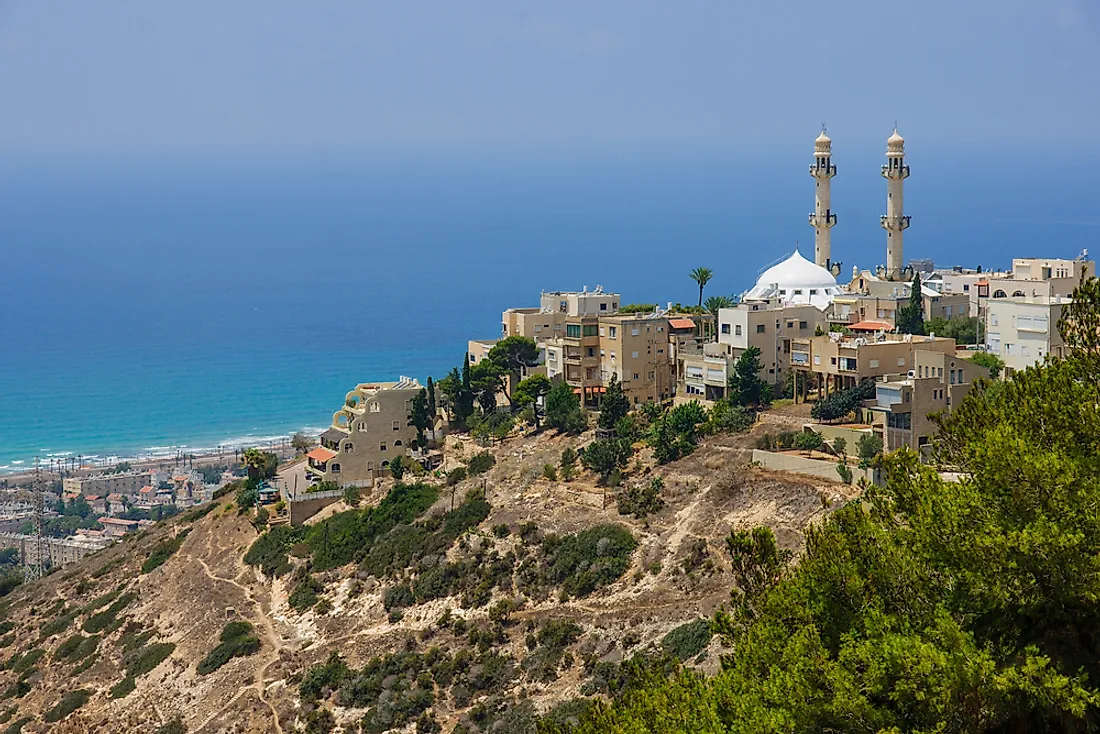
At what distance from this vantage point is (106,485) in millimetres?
95250

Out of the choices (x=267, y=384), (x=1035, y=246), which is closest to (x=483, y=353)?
(x=267, y=384)

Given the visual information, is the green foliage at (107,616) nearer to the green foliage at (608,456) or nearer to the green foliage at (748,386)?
the green foliage at (608,456)

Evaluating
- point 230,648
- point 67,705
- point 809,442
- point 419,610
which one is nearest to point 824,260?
point 809,442

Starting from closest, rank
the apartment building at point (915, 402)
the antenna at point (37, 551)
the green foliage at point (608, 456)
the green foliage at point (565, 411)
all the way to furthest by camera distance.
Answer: the apartment building at point (915, 402) → the green foliage at point (608, 456) → the green foliage at point (565, 411) → the antenna at point (37, 551)

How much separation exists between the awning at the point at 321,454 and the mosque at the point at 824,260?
14.6 metres

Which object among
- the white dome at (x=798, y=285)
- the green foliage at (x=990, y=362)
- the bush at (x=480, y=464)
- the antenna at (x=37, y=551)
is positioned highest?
the white dome at (x=798, y=285)

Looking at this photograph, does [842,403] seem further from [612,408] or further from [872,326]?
[872,326]

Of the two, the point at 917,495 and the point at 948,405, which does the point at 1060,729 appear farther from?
the point at 948,405

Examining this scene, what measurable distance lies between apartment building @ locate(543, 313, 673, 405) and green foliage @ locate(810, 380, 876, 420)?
769 centimetres

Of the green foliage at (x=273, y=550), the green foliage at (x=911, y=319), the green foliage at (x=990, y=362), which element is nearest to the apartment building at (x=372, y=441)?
the green foliage at (x=273, y=550)

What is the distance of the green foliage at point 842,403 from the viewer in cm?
4362

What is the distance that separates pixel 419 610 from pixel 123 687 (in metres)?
8.06

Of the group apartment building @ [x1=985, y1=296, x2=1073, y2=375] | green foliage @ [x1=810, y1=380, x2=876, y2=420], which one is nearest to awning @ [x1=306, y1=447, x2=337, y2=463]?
green foliage @ [x1=810, y1=380, x2=876, y2=420]

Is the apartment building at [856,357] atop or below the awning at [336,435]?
atop
